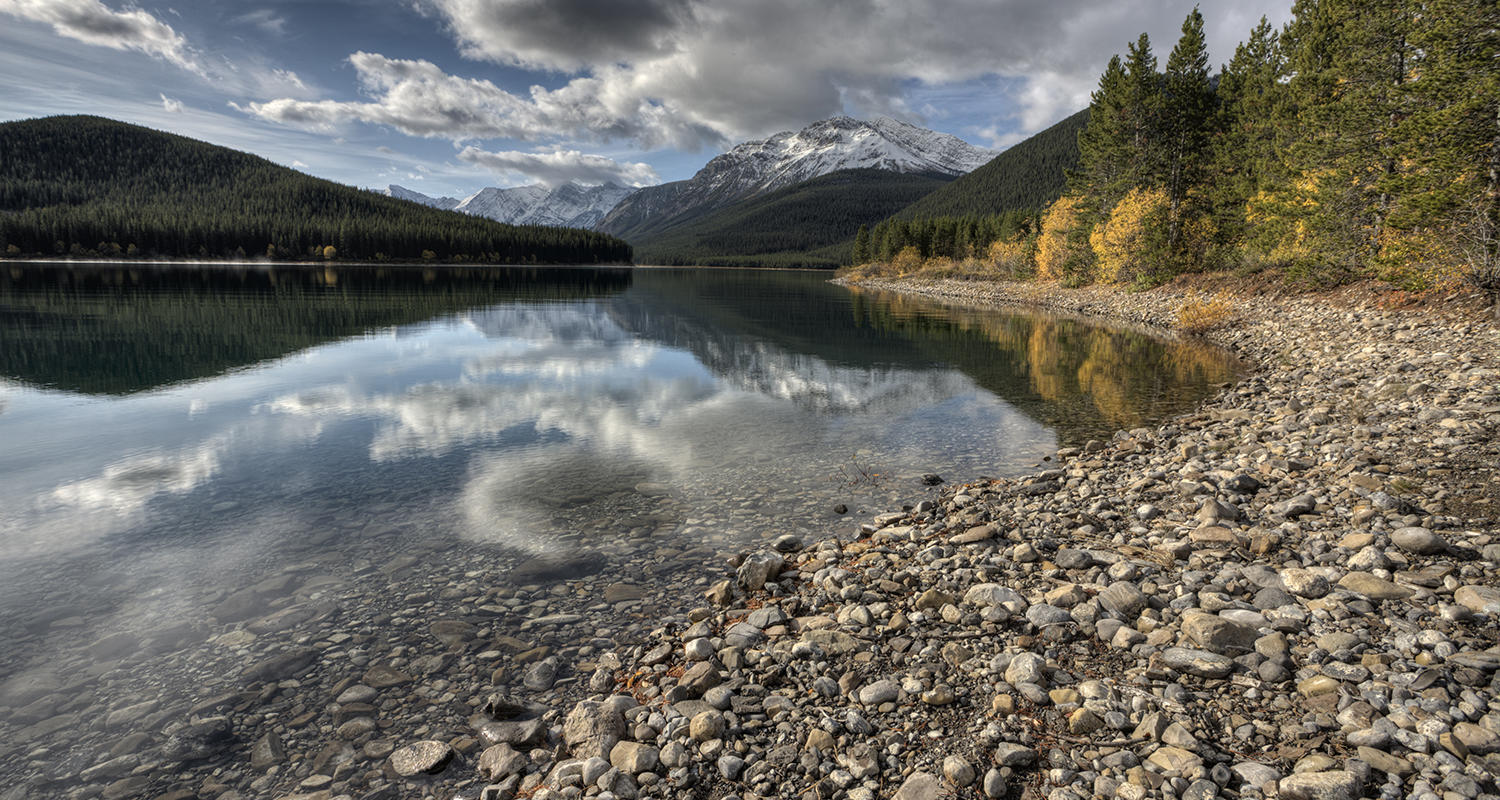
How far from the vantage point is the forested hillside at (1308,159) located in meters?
22.3

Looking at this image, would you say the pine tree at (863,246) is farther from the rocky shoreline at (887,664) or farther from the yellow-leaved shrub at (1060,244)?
the rocky shoreline at (887,664)

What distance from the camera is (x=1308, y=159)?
3459 cm

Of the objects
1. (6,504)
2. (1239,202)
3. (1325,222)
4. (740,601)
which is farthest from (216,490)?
(1239,202)

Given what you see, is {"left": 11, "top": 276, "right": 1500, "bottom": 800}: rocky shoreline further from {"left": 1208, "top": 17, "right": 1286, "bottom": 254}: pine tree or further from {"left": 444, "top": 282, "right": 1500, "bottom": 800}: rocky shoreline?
{"left": 1208, "top": 17, "right": 1286, "bottom": 254}: pine tree

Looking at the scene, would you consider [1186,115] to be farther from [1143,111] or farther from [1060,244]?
[1060,244]

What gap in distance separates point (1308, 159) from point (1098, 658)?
1646 inches

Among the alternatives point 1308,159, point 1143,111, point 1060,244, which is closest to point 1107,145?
point 1143,111

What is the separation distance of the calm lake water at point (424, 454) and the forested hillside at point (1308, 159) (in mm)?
8541

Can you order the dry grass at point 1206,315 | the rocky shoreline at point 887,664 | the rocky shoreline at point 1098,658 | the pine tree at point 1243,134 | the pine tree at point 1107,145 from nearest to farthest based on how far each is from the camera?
1. the rocky shoreline at point 1098,658
2. the rocky shoreline at point 887,664
3. the dry grass at point 1206,315
4. the pine tree at point 1243,134
5. the pine tree at point 1107,145

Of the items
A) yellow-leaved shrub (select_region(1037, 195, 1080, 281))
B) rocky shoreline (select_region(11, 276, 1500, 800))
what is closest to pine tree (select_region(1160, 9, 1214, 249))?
yellow-leaved shrub (select_region(1037, 195, 1080, 281))

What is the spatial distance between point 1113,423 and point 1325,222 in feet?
82.1

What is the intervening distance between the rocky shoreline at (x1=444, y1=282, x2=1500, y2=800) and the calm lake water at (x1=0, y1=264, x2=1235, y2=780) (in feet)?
7.70

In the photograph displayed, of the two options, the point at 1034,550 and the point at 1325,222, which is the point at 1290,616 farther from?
the point at 1325,222

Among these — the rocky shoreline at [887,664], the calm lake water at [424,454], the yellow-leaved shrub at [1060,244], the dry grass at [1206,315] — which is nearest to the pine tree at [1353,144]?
the dry grass at [1206,315]
